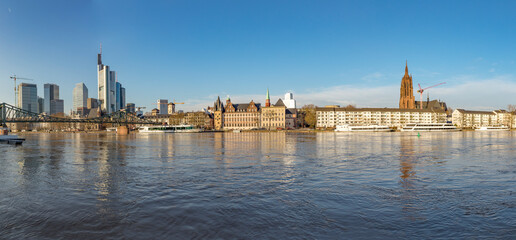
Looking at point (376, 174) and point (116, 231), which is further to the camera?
point (376, 174)

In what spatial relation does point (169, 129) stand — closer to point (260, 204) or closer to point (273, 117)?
point (273, 117)

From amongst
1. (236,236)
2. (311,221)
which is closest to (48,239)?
(236,236)

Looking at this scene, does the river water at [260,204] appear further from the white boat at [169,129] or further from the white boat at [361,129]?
the white boat at [361,129]

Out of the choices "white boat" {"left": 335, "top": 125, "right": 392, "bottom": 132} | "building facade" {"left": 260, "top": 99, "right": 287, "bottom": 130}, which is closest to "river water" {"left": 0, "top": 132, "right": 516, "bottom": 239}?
"white boat" {"left": 335, "top": 125, "right": 392, "bottom": 132}

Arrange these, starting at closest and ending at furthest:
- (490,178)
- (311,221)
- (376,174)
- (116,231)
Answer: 1. (116,231)
2. (311,221)
3. (490,178)
4. (376,174)

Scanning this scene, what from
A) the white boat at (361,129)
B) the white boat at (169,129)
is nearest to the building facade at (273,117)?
the white boat at (361,129)

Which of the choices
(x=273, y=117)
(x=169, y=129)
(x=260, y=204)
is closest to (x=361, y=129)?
(x=273, y=117)

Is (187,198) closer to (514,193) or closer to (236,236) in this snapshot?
(236,236)

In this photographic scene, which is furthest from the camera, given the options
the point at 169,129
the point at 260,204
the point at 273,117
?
the point at 273,117

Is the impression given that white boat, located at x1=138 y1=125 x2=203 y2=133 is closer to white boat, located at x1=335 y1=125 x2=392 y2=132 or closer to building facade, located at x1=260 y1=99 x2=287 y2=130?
building facade, located at x1=260 y1=99 x2=287 y2=130

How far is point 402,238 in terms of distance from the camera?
9.71 meters

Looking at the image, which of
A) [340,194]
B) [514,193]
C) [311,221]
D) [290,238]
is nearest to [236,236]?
[290,238]

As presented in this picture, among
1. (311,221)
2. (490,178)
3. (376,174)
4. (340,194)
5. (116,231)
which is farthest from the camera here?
(376,174)

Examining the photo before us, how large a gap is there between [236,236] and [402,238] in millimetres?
4913
